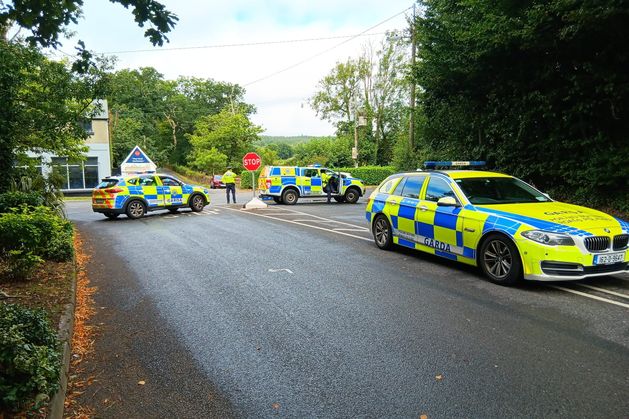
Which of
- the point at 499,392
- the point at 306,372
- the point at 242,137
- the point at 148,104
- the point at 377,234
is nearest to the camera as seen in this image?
the point at 499,392

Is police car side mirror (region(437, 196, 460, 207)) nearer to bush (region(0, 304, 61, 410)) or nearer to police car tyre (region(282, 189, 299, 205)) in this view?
bush (region(0, 304, 61, 410))

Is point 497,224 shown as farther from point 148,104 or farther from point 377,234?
point 148,104

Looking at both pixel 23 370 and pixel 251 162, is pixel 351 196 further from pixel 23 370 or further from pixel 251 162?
pixel 23 370

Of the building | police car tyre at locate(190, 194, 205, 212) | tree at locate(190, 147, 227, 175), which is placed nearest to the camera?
police car tyre at locate(190, 194, 205, 212)

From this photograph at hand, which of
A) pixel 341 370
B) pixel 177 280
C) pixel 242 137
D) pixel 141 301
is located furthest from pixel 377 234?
pixel 242 137

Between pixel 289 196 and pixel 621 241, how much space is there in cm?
1739

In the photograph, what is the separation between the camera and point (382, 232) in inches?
363

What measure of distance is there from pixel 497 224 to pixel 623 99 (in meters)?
7.88

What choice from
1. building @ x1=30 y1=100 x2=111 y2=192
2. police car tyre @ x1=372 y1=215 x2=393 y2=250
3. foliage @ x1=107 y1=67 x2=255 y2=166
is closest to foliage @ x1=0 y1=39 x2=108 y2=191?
police car tyre @ x1=372 y1=215 x2=393 y2=250

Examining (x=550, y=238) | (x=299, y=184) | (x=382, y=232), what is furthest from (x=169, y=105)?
(x=550, y=238)

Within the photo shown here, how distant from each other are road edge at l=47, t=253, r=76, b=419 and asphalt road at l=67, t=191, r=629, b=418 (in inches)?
7.6

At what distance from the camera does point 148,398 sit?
3.42m

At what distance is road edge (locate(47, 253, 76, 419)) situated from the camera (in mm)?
3013

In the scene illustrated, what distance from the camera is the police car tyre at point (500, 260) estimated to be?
6.18 metres
